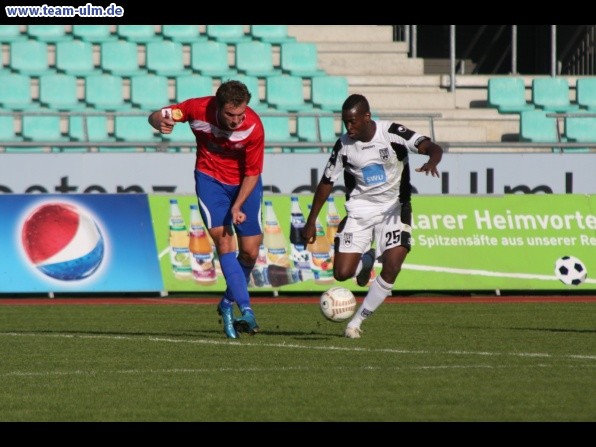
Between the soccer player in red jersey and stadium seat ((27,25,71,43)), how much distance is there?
15051 mm

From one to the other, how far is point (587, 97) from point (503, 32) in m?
5.11

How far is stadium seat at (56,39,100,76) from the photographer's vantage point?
83.2 feet

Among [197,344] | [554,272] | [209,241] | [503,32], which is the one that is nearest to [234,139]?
[197,344]

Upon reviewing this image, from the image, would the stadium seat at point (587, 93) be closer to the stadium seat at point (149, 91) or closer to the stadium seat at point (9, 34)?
the stadium seat at point (149, 91)

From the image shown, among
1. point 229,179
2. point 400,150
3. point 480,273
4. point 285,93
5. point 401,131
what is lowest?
point 480,273

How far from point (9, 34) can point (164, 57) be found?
2.93 m

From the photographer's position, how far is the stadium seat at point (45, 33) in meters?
25.9

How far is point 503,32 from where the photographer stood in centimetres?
3095

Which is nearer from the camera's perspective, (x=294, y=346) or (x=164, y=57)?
(x=294, y=346)

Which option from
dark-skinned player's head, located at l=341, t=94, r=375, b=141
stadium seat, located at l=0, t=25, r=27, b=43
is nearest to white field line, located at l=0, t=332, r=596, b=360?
dark-skinned player's head, located at l=341, t=94, r=375, b=141

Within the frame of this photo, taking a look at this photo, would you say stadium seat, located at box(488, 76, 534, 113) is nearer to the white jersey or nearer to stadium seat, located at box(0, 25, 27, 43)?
stadium seat, located at box(0, 25, 27, 43)

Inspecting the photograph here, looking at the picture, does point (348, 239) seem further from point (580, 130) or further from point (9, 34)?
point (9, 34)

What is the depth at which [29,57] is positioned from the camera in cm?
2530

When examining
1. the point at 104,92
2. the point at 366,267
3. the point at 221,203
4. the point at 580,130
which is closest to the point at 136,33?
the point at 104,92
